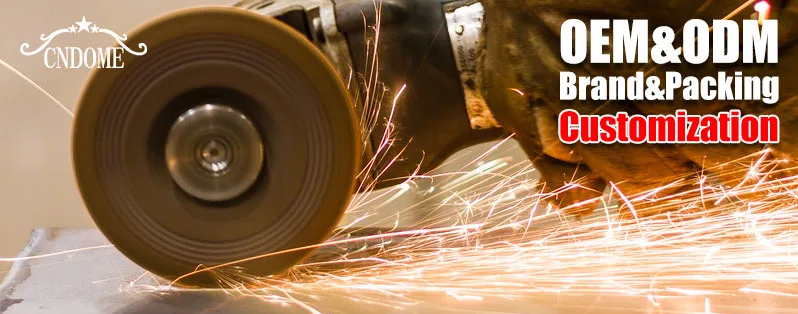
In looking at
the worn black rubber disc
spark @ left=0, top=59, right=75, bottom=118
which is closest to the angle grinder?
the worn black rubber disc

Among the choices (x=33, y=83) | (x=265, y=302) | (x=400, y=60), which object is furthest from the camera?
(x=33, y=83)

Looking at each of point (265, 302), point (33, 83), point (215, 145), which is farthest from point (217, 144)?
point (33, 83)

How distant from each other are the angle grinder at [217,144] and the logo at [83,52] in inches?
0.5

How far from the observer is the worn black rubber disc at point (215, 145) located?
133 centimetres

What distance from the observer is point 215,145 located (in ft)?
4.44

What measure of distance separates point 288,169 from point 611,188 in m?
0.65

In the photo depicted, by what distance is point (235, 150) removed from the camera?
1.36m

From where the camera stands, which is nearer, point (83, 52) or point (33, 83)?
point (83, 52)

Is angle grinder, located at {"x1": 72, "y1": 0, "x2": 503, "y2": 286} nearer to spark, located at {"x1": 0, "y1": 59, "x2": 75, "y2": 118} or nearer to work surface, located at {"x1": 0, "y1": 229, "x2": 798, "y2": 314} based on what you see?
work surface, located at {"x1": 0, "y1": 229, "x2": 798, "y2": 314}

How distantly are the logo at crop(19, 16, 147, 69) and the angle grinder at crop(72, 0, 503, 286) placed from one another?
0.01 m

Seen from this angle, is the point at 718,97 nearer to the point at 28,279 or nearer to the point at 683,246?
the point at 683,246


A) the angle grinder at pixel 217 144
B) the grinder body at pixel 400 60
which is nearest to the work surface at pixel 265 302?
the angle grinder at pixel 217 144

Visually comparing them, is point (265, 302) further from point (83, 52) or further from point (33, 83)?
point (33, 83)

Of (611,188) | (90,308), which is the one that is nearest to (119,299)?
(90,308)
